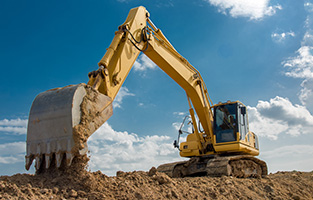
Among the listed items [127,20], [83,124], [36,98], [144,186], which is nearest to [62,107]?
[83,124]

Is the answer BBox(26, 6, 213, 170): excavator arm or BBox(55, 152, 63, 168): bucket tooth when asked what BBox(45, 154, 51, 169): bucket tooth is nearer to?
BBox(26, 6, 213, 170): excavator arm

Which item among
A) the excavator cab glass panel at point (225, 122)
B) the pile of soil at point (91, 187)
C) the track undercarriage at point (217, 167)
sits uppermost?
the excavator cab glass panel at point (225, 122)

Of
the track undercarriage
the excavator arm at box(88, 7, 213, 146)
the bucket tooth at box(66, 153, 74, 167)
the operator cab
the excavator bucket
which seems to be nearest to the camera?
the bucket tooth at box(66, 153, 74, 167)

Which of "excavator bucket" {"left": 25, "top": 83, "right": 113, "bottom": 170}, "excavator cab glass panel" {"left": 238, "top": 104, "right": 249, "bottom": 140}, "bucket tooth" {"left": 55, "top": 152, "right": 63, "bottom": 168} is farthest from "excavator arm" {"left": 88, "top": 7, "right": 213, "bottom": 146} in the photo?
"bucket tooth" {"left": 55, "top": 152, "right": 63, "bottom": 168}

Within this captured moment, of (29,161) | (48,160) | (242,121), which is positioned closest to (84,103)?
(48,160)

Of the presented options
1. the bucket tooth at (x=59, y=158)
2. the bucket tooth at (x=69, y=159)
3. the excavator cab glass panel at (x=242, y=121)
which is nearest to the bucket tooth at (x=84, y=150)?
the bucket tooth at (x=69, y=159)

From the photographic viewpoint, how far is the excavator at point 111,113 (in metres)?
4.82

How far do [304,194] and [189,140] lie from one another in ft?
14.3

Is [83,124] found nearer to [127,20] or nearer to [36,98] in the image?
[36,98]

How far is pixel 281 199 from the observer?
25.8 ft

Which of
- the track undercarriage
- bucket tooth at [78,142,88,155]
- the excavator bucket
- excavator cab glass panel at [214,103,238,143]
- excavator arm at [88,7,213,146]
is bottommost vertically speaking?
the track undercarriage

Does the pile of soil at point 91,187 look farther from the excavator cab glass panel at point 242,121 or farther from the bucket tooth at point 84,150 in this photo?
the excavator cab glass panel at point 242,121

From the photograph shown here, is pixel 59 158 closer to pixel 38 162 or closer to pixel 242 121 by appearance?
pixel 38 162

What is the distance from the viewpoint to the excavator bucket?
4691mm
